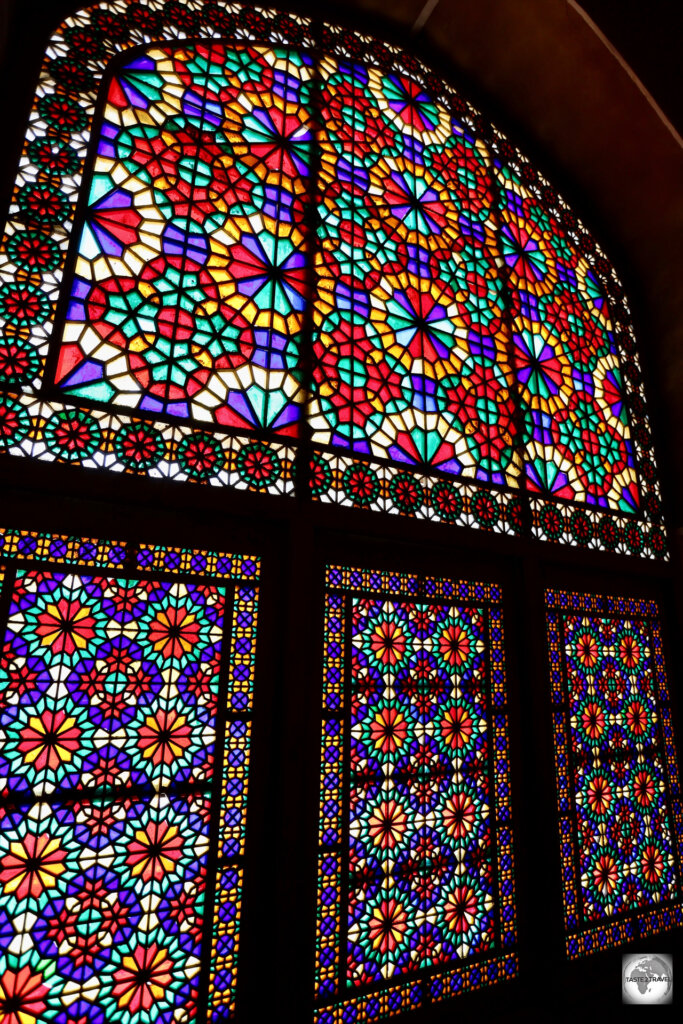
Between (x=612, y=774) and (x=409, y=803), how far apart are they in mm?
898

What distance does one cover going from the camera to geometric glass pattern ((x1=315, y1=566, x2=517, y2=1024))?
1.51m

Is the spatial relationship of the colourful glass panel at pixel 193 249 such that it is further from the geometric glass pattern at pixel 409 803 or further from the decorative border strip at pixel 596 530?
the decorative border strip at pixel 596 530

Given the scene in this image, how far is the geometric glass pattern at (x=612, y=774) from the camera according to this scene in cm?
194

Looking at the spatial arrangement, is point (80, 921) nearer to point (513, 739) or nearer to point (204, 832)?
point (204, 832)

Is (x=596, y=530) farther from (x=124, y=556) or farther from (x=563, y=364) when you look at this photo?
(x=124, y=556)

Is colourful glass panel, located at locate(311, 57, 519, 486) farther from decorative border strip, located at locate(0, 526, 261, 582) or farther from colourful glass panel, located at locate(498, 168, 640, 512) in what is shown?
decorative border strip, located at locate(0, 526, 261, 582)

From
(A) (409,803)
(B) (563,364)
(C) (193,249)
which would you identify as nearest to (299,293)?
(C) (193,249)

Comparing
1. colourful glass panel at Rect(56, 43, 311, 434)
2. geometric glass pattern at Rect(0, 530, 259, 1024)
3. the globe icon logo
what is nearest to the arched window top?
colourful glass panel at Rect(56, 43, 311, 434)

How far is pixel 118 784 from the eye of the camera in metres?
1.31

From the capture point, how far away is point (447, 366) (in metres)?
2.12

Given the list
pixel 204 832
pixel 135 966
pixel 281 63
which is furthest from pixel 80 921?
pixel 281 63

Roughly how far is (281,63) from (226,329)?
46.5 inches

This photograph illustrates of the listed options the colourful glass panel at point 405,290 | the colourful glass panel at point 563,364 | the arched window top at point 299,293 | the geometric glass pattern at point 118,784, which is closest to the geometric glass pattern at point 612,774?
the arched window top at point 299,293

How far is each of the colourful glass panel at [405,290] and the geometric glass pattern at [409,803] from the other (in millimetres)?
503
